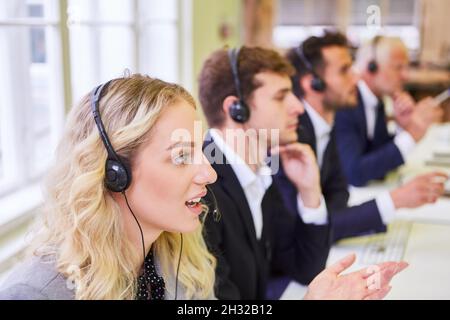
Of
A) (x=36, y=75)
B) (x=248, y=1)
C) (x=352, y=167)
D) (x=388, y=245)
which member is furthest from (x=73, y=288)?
(x=248, y=1)

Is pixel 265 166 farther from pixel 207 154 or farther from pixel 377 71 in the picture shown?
pixel 377 71

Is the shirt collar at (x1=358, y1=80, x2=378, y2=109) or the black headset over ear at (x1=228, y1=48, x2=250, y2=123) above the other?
the black headset over ear at (x1=228, y1=48, x2=250, y2=123)

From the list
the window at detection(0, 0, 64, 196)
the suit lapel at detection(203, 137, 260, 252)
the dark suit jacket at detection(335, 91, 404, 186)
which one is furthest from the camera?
the dark suit jacket at detection(335, 91, 404, 186)

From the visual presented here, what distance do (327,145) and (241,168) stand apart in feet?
1.98

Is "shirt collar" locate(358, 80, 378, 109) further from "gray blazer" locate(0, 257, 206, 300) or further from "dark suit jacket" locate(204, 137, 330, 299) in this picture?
"gray blazer" locate(0, 257, 206, 300)

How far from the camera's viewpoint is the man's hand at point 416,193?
137cm

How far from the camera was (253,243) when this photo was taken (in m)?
1.05

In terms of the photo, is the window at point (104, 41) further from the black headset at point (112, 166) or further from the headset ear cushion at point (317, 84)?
the headset ear cushion at point (317, 84)

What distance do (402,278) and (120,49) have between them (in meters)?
0.54

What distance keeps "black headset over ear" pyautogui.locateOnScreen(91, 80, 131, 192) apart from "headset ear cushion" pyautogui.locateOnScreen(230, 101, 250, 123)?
0.32 metres

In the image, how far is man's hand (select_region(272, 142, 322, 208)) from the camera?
3.71 ft

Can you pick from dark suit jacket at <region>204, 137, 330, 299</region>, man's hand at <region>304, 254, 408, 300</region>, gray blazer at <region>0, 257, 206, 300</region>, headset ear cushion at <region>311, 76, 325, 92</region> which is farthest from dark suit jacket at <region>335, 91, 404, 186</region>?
gray blazer at <region>0, 257, 206, 300</region>

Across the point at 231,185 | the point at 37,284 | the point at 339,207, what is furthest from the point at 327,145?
the point at 37,284

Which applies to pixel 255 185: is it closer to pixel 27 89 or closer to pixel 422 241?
pixel 422 241
